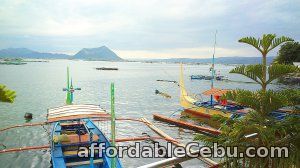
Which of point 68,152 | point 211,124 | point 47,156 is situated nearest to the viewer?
point 68,152

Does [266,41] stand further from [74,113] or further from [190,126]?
[190,126]

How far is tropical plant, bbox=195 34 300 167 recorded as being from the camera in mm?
4751

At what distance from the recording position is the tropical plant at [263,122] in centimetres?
475

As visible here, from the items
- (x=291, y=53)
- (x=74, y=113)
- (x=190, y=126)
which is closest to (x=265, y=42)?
(x=74, y=113)

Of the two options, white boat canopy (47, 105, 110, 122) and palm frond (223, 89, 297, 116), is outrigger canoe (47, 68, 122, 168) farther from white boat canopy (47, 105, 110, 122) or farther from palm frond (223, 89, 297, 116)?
palm frond (223, 89, 297, 116)

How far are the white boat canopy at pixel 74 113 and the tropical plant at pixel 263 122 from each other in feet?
35.7

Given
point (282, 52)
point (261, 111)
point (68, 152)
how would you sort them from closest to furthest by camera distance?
1. point (261, 111)
2. point (68, 152)
3. point (282, 52)

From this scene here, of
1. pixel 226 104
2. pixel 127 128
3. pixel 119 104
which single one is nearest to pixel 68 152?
pixel 127 128

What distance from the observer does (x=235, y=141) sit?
489cm

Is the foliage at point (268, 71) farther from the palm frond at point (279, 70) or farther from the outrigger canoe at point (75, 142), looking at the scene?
the outrigger canoe at point (75, 142)

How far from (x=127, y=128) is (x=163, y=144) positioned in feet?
30.5

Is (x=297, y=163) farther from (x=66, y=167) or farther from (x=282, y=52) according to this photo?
(x=282, y=52)

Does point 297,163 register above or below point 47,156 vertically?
above

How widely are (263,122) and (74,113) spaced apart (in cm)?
1217
